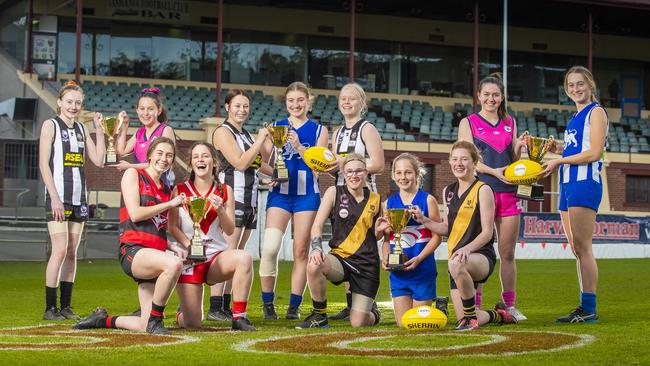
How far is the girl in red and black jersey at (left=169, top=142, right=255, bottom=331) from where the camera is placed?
8447 mm

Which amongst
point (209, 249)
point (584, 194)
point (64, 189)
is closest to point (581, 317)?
point (584, 194)

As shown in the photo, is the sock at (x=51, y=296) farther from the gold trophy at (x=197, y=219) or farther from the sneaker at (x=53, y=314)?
the gold trophy at (x=197, y=219)

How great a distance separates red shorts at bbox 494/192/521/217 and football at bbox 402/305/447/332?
1475 millimetres

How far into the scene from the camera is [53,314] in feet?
32.4

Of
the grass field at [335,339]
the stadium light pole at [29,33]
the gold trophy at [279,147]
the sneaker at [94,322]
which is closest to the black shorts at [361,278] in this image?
the grass field at [335,339]

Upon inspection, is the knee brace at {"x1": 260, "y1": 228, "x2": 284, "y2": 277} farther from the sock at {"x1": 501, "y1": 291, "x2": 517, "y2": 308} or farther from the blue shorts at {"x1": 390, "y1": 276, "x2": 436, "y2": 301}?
the sock at {"x1": 501, "y1": 291, "x2": 517, "y2": 308}

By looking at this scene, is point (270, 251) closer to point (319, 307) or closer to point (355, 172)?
point (319, 307)

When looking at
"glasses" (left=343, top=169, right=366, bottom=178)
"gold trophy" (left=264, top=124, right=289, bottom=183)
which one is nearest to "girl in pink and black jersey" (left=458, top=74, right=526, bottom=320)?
"glasses" (left=343, top=169, right=366, bottom=178)

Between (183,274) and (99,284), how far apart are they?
732 centimetres

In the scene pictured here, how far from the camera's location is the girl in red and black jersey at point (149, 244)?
816cm

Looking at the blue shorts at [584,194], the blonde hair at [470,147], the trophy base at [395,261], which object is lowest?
the trophy base at [395,261]

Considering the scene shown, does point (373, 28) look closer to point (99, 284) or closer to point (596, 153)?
point (99, 284)

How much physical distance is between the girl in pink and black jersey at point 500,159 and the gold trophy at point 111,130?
3220 mm

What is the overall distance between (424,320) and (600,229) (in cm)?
1984
